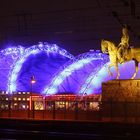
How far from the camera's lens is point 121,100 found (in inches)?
1091

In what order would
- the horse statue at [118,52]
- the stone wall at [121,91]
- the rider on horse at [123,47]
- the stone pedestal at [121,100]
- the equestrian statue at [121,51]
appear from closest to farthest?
the stone pedestal at [121,100] < the stone wall at [121,91] < the rider on horse at [123,47] < the equestrian statue at [121,51] < the horse statue at [118,52]

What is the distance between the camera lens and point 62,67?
62562mm

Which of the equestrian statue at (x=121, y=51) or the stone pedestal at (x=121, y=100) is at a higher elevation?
the equestrian statue at (x=121, y=51)

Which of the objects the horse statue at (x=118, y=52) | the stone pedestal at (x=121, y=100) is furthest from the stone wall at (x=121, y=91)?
the horse statue at (x=118, y=52)

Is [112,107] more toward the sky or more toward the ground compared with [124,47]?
more toward the ground

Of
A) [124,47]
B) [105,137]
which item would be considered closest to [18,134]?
[105,137]

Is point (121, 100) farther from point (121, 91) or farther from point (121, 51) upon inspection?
point (121, 51)

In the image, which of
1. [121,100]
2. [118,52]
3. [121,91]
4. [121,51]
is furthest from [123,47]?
[121,100]

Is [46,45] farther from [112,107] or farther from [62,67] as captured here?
[112,107]

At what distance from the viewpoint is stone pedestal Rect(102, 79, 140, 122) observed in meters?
26.5

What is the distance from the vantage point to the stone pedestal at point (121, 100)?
26.5m

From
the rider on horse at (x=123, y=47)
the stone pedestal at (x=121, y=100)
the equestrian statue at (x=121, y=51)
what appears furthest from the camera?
the equestrian statue at (x=121, y=51)

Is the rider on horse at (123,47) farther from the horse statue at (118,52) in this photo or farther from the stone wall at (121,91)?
the stone wall at (121,91)

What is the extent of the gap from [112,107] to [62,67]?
3596cm
